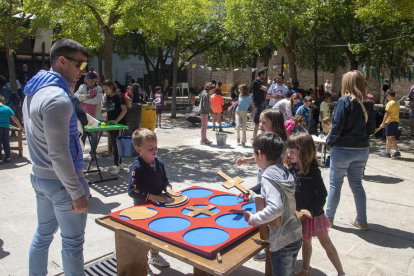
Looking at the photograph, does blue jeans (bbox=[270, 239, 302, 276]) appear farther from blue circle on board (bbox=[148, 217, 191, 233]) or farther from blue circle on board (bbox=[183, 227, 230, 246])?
blue circle on board (bbox=[148, 217, 191, 233])

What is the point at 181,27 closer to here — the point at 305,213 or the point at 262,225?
the point at 305,213

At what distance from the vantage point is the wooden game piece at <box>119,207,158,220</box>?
2.52 m

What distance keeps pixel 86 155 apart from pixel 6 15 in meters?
9.27

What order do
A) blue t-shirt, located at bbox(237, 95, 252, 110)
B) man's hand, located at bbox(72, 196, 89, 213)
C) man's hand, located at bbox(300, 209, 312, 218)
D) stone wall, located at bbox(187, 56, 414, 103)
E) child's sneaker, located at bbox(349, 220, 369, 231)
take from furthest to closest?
stone wall, located at bbox(187, 56, 414, 103) < blue t-shirt, located at bbox(237, 95, 252, 110) < child's sneaker, located at bbox(349, 220, 369, 231) < man's hand, located at bbox(300, 209, 312, 218) < man's hand, located at bbox(72, 196, 89, 213)

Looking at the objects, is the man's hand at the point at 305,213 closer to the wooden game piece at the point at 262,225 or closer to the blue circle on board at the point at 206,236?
the wooden game piece at the point at 262,225

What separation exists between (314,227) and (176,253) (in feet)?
4.40

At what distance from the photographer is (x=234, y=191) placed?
5266 millimetres

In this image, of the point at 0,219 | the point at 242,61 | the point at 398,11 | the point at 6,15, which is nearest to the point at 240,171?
the point at 0,219

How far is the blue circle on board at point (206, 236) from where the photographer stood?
2119 millimetres

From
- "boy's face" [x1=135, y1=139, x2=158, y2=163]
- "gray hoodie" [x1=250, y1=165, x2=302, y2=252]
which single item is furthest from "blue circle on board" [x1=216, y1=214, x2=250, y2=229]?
"boy's face" [x1=135, y1=139, x2=158, y2=163]

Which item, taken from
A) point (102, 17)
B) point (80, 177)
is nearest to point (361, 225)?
point (80, 177)

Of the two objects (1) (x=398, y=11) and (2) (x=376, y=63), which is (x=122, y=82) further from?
(1) (x=398, y=11)

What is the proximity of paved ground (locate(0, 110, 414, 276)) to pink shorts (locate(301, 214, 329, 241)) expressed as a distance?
1.78 ft

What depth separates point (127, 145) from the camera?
6.25 metres
